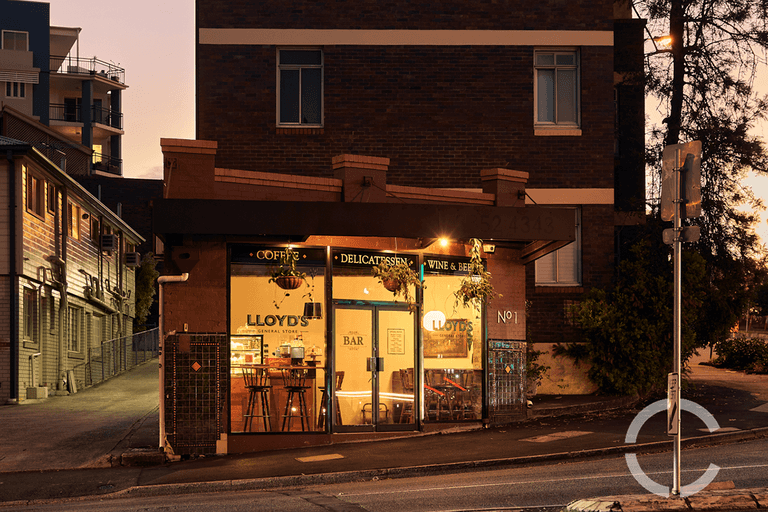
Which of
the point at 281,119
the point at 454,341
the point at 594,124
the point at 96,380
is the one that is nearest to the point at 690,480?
the point at 454,341

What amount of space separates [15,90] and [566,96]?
4761 cm

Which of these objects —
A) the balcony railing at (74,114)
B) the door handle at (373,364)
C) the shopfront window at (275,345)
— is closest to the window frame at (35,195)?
the shopfront window at (275,345)

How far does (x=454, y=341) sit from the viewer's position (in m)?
15.5

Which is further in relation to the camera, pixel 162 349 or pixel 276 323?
pixel 276 323

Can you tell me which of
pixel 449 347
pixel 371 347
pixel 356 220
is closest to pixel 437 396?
pixel 449 347

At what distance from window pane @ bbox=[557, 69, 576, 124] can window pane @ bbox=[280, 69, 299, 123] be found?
248 inches

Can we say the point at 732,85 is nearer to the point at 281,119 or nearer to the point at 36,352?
the point at 281,119

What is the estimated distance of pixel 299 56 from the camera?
66.6 feet

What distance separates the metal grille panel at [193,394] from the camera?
13.3 meters

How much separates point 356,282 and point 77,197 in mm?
16603

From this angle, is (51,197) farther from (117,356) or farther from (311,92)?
(311,92)

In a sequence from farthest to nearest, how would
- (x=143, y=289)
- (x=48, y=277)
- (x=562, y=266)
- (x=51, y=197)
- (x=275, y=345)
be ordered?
(x=143, y=289) < (x=51, y=197) < (x=48, y=277) < (x=562, y=266) < (x=275, y=345)

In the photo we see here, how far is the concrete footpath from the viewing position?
11.1 metres

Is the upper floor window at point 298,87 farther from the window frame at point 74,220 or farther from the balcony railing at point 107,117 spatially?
the balcony railing at point 107,117
